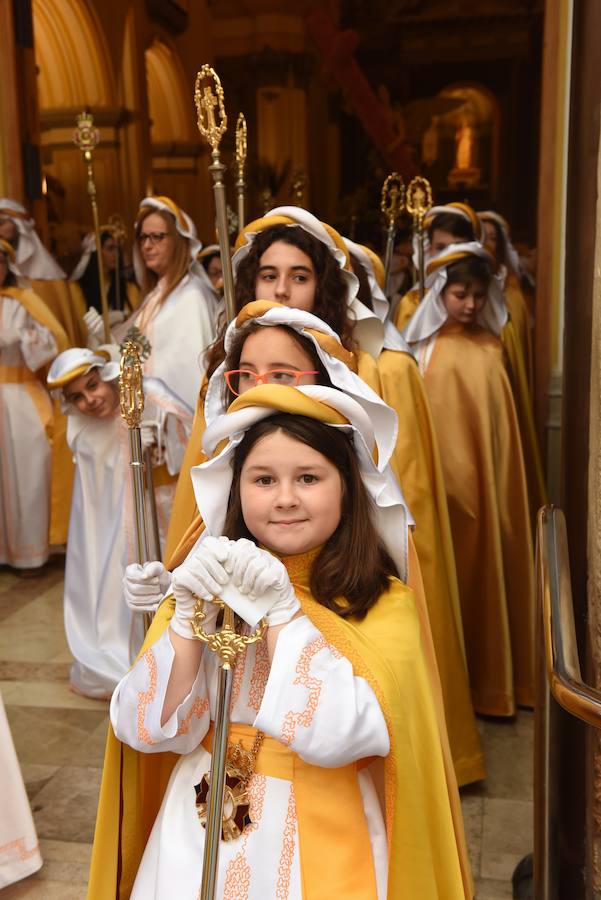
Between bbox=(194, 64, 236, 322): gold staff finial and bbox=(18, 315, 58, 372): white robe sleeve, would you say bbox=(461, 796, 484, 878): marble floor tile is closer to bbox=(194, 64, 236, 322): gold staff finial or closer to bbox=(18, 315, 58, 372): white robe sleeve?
bbox=(194, 64, 236, 322): gold staff finial

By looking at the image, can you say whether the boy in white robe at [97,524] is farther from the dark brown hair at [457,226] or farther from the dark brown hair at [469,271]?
the dark brown hair at [457,226]

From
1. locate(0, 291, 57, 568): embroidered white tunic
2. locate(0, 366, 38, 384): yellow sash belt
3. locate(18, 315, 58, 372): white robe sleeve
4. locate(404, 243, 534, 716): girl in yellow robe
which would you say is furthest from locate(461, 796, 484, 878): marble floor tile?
locate(0, 366, 38, 384): yellow sash belt

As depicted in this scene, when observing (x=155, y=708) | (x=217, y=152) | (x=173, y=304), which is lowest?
(x=155, y=708)

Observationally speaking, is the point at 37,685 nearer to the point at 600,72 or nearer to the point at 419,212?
the point at 419,212

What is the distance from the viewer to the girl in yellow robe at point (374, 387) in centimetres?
316

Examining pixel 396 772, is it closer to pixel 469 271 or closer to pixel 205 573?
pixel 205 573

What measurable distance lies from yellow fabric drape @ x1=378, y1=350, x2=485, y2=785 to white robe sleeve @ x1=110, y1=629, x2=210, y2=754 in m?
1.49

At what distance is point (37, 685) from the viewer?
16.0 feet

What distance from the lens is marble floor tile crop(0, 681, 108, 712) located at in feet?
15.2

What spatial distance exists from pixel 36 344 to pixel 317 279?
140 inches

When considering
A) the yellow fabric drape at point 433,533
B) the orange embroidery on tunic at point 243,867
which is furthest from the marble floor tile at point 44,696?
the orange embroidery on tunic at point 243,867

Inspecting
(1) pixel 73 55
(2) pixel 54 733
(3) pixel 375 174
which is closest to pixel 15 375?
(2) pixel 54 733

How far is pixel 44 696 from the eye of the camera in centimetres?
475

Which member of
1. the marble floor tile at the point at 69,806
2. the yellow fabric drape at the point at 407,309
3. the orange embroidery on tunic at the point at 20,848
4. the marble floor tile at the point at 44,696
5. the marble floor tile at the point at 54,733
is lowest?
the marble floor tile at the point at 44,696
